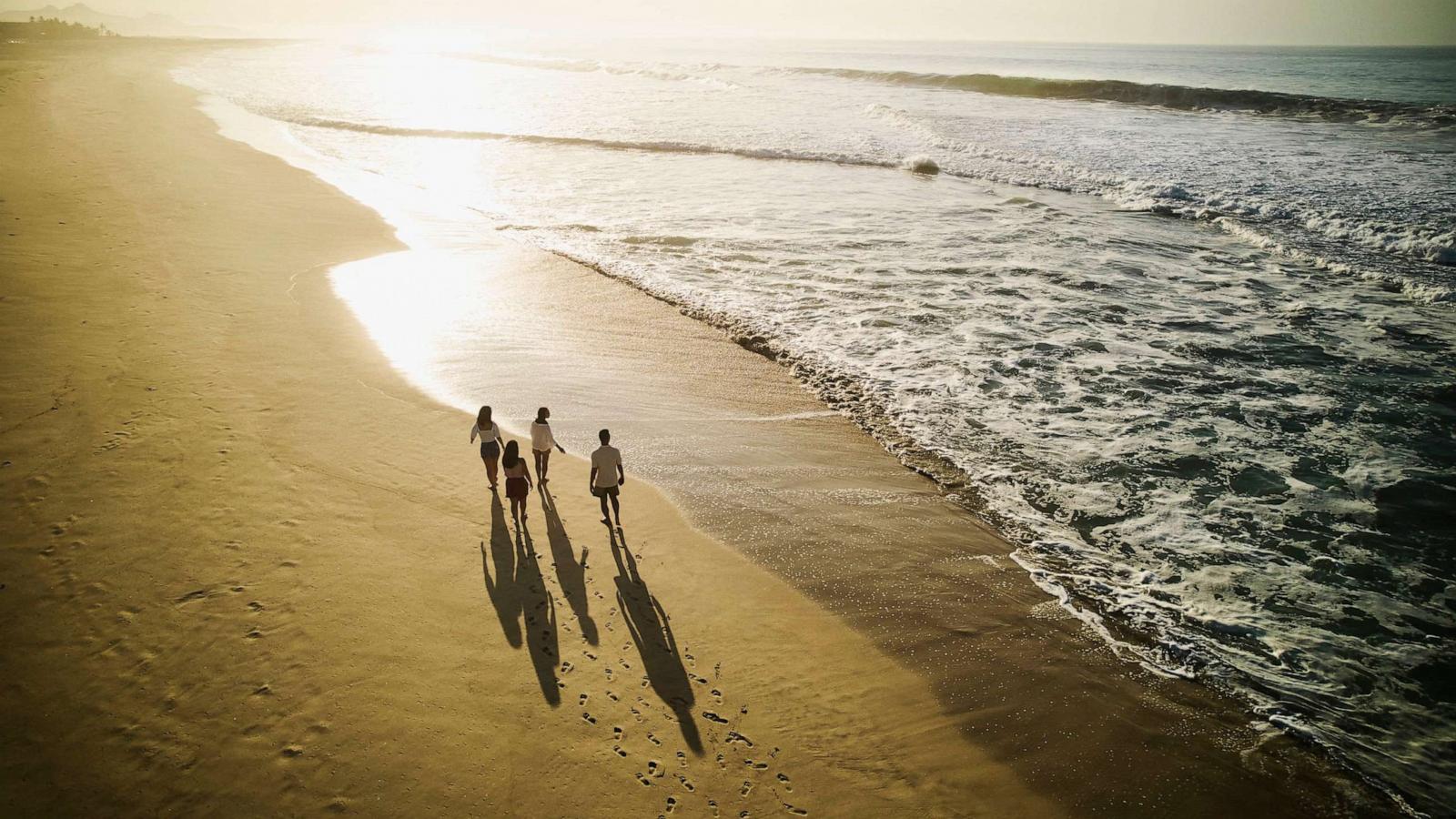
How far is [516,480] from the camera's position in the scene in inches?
280

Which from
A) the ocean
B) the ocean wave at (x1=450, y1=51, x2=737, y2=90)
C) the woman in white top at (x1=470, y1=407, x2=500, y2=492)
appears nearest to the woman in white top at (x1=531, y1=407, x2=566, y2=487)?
the woman in white top at (x1=470, y1=407, x2=500, y2=492)

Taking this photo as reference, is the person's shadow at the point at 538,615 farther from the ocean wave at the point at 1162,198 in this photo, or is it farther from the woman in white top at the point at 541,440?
the ocean wave at the point at 1162,198

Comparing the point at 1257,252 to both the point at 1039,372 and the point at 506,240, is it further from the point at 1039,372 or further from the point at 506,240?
the point at 506,240

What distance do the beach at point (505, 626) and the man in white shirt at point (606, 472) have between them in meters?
0.43

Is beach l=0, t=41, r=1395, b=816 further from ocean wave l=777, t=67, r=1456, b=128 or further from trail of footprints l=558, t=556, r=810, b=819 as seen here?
ocean wave l=777, t=67, r=1456, b=128

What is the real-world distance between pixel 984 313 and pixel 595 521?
375 inches

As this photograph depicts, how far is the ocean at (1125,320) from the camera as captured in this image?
673 centimetres

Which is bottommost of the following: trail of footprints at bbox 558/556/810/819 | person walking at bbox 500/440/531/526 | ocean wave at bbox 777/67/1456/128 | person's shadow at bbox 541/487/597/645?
trail of footprints at bbox 558/556/810/819

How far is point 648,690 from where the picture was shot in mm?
5500

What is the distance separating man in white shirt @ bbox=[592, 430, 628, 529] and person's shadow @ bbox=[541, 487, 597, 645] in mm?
572

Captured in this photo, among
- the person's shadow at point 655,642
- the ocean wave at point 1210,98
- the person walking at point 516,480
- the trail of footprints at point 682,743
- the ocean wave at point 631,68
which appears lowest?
the trail of footprints at point 682,743

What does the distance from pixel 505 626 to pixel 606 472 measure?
1.84m

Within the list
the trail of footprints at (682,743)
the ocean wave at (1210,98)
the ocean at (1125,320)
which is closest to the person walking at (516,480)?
the trail of footprints at (682,743)

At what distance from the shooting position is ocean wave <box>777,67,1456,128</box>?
36.5 meters
